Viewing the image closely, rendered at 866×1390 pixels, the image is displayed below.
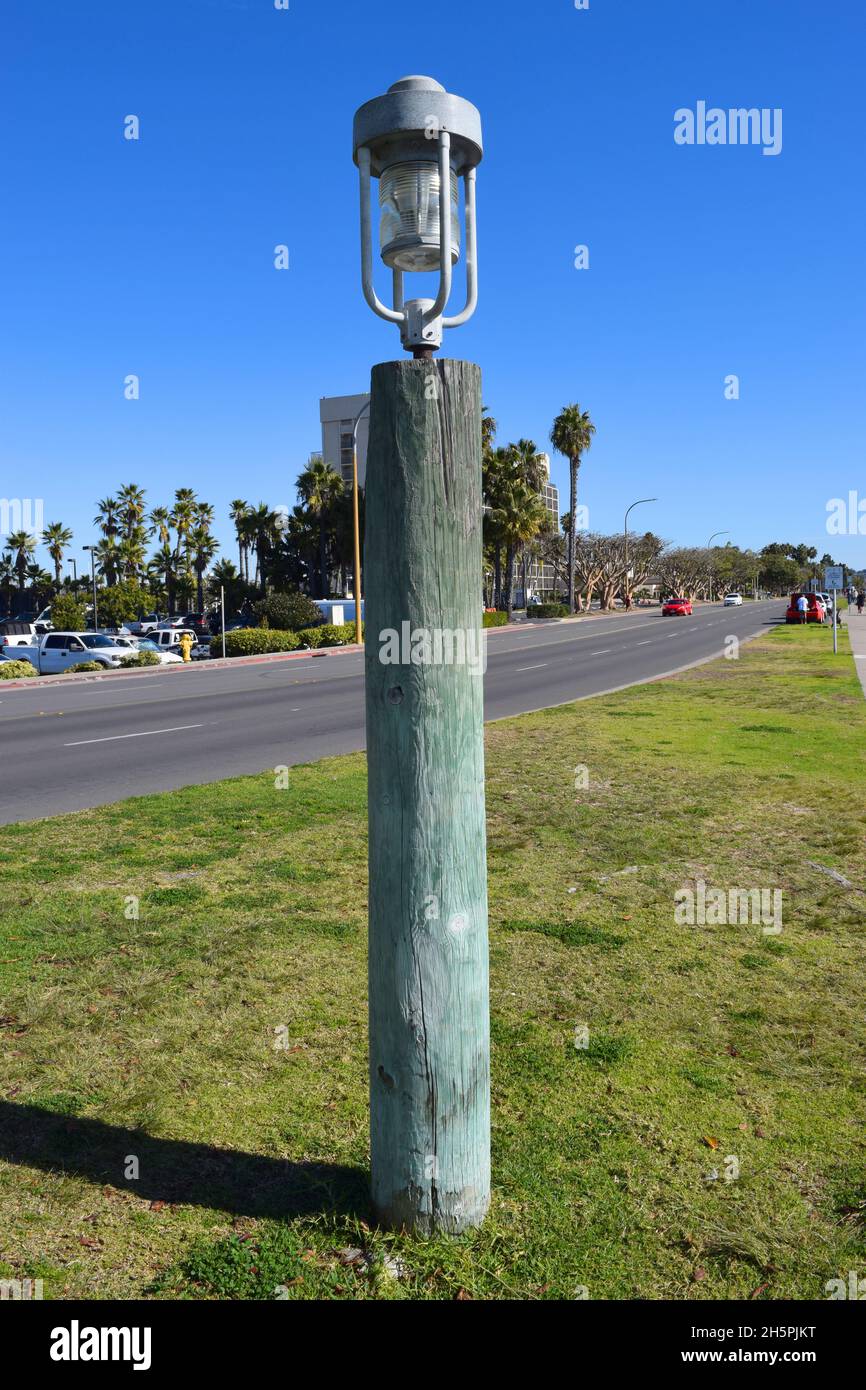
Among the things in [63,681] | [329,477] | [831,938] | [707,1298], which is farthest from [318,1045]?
[329,477]

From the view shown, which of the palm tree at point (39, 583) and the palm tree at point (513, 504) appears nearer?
the palm tree at point (513, 504)

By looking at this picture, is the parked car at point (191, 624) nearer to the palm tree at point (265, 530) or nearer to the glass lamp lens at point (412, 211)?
the palm tree at point (265, 530)

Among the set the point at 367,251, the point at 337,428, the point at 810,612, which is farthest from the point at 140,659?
the point at 337,428

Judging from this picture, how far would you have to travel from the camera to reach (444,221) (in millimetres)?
2801

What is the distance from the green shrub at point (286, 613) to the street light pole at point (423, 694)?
40.0 metres

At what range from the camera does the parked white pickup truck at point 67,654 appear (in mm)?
31359

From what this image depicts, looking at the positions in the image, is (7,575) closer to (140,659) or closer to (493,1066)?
(140,659)

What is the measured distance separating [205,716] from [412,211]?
15.0 m

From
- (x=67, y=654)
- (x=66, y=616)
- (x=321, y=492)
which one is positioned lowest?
(x=67, y=654)

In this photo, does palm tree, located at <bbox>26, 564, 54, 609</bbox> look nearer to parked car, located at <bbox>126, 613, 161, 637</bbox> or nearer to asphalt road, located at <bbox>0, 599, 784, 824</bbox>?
parked car, located at <bbox>126, 613, 161, 637</bbox>

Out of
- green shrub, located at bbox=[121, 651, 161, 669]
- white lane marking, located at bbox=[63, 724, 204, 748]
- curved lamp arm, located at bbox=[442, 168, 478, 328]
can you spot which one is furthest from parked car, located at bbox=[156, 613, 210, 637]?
curved lamp arm, located at bbox=[442, 168, 478, 328]

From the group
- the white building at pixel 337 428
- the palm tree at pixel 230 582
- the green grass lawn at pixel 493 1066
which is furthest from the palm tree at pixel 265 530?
the green grass lawn at pixel 493 1066

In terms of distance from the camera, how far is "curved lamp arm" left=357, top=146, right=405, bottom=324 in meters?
2.91
